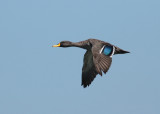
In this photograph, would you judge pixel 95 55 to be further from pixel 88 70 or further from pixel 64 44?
pixel 88 70

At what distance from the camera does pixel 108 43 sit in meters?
30.1

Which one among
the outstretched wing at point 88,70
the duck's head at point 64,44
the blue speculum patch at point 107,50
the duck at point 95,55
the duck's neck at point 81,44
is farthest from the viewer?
the outstretched wing at point 88,70

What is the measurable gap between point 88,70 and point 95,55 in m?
5.71

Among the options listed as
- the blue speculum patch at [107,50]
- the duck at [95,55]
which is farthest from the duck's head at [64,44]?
the blue speculum patch at [107,50]

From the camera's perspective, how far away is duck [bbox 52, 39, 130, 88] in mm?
26266

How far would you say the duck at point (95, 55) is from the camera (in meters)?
26.3

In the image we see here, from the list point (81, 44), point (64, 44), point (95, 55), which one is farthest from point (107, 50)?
point (64, 44)

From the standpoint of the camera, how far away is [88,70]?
107 ft

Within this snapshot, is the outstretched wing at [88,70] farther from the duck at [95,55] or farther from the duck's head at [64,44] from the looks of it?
the duck's head at [64,44]

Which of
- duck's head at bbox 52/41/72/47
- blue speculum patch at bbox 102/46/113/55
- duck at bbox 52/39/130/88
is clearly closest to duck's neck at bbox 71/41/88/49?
duck at bbox 52/39/130/88

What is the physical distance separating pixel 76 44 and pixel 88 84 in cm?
307

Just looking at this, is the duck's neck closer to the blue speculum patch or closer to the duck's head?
the duck's head

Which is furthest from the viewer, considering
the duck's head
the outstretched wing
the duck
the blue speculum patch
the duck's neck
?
the outstretched wing

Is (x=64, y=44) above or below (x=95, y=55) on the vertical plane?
above
